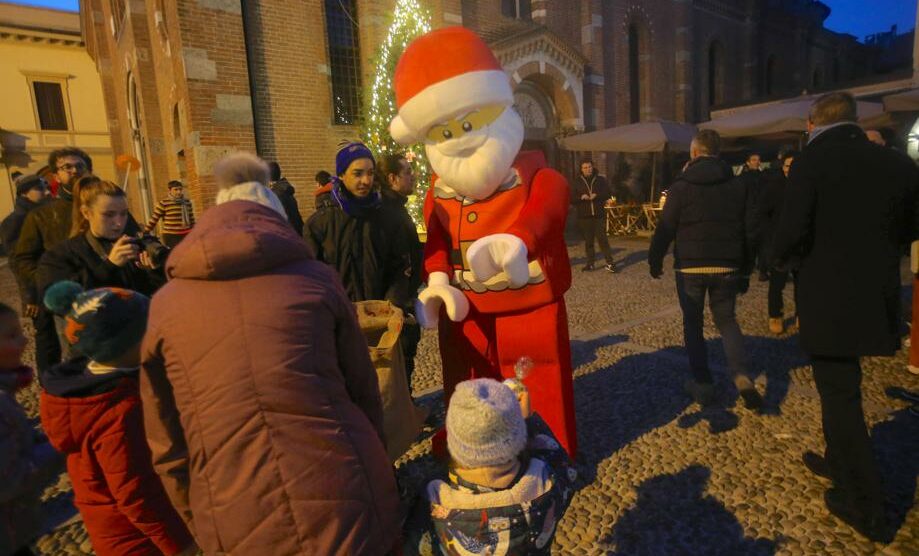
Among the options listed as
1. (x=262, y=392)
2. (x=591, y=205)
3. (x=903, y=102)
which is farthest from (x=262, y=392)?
(x=903, y=102)

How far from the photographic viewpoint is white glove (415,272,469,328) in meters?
2.55

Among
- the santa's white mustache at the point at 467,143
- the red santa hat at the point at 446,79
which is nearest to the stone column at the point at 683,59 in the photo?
the red santa hat at the point at 446,79

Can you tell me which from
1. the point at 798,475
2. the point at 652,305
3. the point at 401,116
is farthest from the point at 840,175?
the point at 652,305

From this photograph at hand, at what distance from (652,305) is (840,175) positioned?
4.35 m

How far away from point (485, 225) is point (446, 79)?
0.71m

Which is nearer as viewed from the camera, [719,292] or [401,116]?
[401,116]

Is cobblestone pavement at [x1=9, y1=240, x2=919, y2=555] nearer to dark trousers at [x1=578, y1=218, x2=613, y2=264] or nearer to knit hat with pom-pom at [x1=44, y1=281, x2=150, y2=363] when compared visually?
knit hat with pom-pom at [x1=44, y1=281, x2=150, y2=363]

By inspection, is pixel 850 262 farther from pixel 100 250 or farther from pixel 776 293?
pixel 100 250

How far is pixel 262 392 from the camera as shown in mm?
1291

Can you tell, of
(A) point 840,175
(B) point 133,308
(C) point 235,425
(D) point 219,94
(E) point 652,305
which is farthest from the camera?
(D) point 219,94

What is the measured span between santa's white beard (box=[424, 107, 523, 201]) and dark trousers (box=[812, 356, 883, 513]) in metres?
1.74

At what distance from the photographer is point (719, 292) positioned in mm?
3459

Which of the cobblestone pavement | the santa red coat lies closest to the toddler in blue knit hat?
the cobblestone pavement

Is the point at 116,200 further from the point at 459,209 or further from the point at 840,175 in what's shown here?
the point at 840,175
